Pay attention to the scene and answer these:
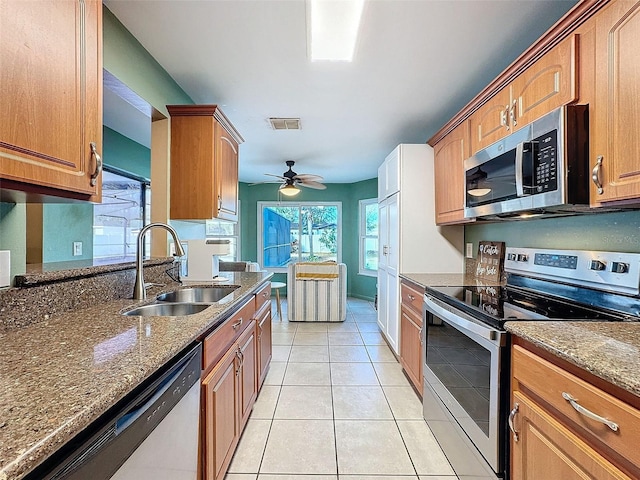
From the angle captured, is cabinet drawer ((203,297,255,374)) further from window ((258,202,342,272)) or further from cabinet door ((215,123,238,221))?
window ((258,202,342,272))

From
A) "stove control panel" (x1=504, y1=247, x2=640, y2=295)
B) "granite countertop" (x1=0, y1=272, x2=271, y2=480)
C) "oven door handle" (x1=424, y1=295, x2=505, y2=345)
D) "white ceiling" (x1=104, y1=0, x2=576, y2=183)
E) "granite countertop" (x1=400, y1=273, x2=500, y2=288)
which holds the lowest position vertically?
"oven door handle" (x1=424, y1=295, x2=505, y2=345)

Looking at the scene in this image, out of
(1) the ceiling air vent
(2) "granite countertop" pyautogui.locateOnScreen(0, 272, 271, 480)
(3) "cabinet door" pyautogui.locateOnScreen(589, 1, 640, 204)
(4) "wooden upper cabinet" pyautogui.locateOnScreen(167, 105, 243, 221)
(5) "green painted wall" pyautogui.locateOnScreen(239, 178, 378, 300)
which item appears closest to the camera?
(2) "granite countertop" pyautogui.locateOnScreen(0, 272, 271, 480)

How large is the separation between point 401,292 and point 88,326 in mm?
2336

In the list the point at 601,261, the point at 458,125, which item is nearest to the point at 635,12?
the point at 601,261

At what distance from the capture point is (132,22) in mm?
1842

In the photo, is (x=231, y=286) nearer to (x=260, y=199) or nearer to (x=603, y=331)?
(x=603, y=331)

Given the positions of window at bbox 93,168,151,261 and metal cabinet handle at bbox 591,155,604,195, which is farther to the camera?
window at bbox 93,168,151,261

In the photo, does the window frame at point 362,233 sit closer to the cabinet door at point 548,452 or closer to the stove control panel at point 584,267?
the stove control panel at point 584,267

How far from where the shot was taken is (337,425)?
83.2 inches

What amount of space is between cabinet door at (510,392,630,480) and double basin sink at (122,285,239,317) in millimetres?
1445

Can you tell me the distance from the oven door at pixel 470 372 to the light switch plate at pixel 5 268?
1800mm

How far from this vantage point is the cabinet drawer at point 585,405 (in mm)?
756

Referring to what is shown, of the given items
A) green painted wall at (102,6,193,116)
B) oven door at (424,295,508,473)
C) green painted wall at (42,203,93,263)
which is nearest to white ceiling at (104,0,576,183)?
green painted wall at (102,6,193,116)

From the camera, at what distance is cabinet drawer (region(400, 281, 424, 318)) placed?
92.1 inches
